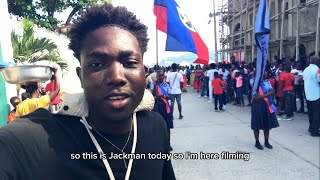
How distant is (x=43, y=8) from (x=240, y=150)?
15053mm

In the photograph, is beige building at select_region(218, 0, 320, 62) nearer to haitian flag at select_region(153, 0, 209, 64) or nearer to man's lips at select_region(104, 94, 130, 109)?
haitian flag at select_region(153, 0, 209, 64)

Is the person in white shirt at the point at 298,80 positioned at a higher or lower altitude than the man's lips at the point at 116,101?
lower

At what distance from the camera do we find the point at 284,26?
1720 centimetres

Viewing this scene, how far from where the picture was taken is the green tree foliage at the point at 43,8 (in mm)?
15257

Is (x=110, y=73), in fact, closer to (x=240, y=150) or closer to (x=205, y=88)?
(x=240, y=150)

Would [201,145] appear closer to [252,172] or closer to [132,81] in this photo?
[252,172]

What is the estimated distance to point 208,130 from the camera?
25.2 feet

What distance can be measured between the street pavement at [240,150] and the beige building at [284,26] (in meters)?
4.48

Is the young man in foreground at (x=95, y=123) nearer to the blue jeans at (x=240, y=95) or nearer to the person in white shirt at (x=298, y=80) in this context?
the person in white shirt at (x=298, y=80)

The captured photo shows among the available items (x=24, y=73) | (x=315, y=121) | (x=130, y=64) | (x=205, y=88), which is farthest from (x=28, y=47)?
(x=205, y=88)

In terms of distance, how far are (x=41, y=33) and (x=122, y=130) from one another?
36.5ft

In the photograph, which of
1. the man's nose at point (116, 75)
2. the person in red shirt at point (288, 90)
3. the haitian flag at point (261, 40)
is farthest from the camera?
the person in red shirt at point (288, 90)

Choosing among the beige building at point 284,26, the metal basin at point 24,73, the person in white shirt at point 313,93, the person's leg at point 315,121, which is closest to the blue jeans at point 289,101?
the person in white shirt at point 313,93

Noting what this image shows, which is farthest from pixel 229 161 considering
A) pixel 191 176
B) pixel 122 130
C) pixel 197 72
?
A: pixel 197 72
